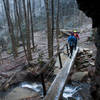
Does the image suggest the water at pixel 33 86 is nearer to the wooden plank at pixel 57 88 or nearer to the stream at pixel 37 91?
the stream at pixel 37 91

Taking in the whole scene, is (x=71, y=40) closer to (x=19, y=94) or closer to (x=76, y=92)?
(x=76, y=92)

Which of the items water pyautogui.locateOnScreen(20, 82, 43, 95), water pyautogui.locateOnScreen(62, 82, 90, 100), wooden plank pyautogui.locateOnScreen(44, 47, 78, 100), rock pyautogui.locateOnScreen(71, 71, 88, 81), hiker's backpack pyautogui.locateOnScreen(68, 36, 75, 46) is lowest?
water pyautogui.locateOnScreen(20, 82, 43, 95)

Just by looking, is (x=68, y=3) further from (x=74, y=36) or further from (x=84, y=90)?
(x=84, y=90)

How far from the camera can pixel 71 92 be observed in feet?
16.4

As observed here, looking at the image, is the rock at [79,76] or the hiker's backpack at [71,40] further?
the hiker's backpack at [71,40]

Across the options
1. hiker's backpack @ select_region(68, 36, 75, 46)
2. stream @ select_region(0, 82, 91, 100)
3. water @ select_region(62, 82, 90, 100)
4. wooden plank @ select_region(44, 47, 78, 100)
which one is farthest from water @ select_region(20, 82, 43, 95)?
hiker's backpack @ select_region(68, 36, 75, 46)

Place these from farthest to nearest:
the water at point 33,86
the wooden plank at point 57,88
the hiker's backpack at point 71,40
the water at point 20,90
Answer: the hiker's backpack at point 71,40
the water at point 33,86
the water at point 20,90
the wooden plank at point 57,88

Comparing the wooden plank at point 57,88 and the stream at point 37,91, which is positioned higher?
the wooden plank at point 57,88

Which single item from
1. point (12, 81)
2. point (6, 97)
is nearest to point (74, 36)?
point (12, 81)

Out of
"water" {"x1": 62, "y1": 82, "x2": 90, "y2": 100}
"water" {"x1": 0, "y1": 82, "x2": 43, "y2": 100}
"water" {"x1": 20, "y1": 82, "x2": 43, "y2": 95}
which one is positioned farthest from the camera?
"water" {"x1": 20, "y1": 82, "x2": 43, "y2": 95}

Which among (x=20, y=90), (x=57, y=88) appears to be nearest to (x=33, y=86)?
(x=20, y=90)

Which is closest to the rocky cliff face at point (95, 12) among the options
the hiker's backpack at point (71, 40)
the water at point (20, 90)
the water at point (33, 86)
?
the water at point (20, 90)

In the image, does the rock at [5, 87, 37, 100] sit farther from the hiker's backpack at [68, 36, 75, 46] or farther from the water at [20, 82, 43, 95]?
the hiker's backpack at [68, 36, 75, 46]

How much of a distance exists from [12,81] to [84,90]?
356cm
